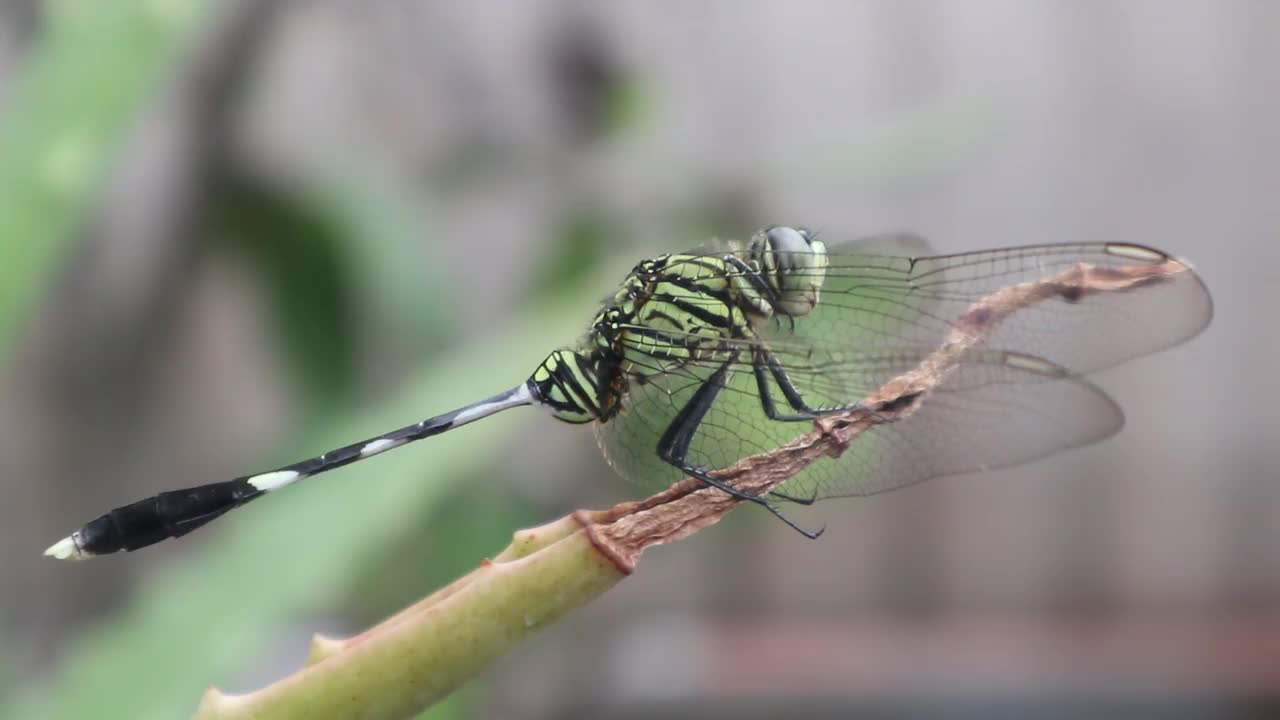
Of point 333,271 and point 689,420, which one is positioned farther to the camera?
point 333,271

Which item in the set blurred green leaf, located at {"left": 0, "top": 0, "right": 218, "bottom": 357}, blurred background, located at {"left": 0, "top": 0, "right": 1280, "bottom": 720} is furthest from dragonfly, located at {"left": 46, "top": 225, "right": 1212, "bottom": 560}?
blurred background, located at {"left": 0, "top": 0, "right": 1280, "bottom": 720}

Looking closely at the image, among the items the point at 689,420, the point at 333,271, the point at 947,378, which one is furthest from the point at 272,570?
the point at 333,271

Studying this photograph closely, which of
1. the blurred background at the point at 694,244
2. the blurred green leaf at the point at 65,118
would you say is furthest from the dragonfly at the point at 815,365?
the blurred background at the point at 694,244

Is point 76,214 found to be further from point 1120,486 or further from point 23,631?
point 1120,486

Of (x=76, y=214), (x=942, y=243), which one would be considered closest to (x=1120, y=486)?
(x=942, y=243)

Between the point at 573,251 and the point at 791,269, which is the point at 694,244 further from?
the point at 791,269

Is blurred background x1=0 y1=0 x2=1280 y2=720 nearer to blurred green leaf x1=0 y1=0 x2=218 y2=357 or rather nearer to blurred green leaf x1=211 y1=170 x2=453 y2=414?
blurred green leaf x1=211 y1=170 x2=453 y2=414

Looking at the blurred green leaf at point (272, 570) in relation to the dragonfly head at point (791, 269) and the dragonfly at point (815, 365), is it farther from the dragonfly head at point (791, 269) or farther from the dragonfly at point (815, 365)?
the dragonfly head at point (791, 269)
